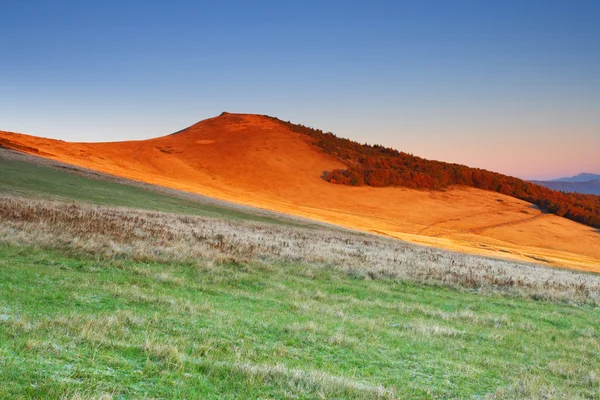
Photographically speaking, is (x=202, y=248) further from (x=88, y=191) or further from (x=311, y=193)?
(x=311, y=193)

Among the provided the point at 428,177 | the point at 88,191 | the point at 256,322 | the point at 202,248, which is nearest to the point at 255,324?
the point at 256,322

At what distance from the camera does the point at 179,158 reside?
297 feet

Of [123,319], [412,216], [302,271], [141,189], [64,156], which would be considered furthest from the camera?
[412,216]

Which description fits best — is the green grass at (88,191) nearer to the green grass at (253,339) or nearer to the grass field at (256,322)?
the grass field at (256,322)

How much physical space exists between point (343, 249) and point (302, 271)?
8.14 m

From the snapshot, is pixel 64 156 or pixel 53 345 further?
pixel 64 156

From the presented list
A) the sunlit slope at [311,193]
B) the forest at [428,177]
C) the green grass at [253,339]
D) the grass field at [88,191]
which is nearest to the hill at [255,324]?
the green grass at [253,339]

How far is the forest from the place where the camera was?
275 ft

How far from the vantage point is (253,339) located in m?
8.95

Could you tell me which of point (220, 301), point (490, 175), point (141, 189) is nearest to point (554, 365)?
point (220, 301)

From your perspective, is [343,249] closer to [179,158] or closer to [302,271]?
[302,271]

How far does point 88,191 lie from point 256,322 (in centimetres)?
2952

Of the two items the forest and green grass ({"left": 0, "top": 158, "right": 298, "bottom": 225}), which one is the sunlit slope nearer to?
the forest

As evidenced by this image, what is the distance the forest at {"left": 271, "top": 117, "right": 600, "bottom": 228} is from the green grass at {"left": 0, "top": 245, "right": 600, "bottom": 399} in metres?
72.7
